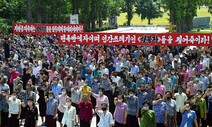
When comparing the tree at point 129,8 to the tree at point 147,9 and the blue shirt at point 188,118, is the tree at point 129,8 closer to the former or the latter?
the tree at point 147,9

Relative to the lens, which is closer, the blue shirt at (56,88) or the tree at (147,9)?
the blue shirt at (56,88)

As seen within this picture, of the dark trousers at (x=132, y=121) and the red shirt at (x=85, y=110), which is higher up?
the red shirt at (x=85, y=110)

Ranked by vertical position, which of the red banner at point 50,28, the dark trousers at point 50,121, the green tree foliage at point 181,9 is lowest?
the dark trousers at point 50,121

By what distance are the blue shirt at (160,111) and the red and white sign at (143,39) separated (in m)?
10.7

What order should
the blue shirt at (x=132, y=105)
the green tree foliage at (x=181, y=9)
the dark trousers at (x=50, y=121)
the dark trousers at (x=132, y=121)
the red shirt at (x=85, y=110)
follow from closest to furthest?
the red shirt at (x=85, y=110), the blue shirt at (x=132, y=105), the dark trousers at (x=132, y=121), the dark trousers at (x=50, y=121), the green tree foliage at (x=181, y=9)

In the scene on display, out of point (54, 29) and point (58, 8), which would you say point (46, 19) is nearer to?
point (58, 8)

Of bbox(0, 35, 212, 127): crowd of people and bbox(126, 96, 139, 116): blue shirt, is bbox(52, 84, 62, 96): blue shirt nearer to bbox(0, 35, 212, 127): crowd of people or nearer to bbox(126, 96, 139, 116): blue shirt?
bbox(0, 35, 212, 127): crowd of people

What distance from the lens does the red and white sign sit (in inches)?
989

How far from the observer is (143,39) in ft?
84.7

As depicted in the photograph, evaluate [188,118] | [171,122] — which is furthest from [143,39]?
[188,118]

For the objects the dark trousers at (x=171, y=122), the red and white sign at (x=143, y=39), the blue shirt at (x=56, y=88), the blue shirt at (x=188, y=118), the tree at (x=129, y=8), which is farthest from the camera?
the tree at (x=129, y=8)

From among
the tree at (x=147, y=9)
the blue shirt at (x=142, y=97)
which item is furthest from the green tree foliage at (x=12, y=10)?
the tree at (x=147, y=9)

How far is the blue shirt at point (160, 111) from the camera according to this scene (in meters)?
14.4

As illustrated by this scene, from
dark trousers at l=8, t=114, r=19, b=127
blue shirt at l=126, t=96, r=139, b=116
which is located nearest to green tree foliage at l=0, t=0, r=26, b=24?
dark trousers at l=8, t=114, r=19, b=127
